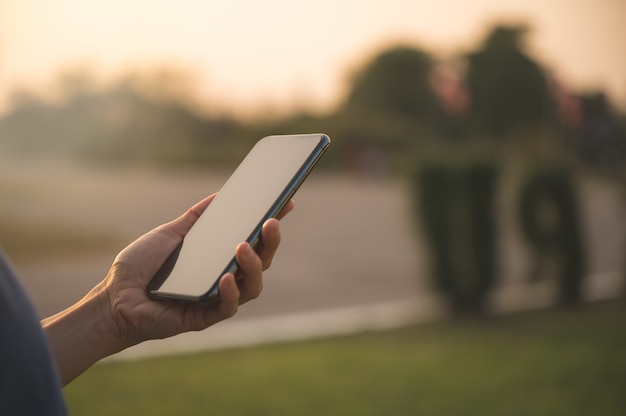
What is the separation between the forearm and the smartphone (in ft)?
0.42

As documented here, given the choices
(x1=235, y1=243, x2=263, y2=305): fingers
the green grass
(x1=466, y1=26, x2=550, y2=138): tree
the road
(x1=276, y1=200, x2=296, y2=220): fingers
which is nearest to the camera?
(x1=235, y1=243, x2=263, y2=305): fingers

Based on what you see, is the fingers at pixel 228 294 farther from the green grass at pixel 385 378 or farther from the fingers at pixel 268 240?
the green grass at pixel 385 378

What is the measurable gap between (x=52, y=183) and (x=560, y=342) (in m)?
14.6

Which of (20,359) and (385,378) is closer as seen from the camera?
(20,359)

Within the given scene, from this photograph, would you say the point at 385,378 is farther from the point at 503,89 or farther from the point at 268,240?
the point at 503,89

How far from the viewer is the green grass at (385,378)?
15.1ft

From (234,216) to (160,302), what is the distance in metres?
0.25

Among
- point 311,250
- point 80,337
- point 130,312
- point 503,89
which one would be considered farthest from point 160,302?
point 503,89

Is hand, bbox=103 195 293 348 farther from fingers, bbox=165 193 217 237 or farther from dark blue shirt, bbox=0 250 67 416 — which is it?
dark blue shirt, bbox=0 250 67 416

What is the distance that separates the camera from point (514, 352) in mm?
5977

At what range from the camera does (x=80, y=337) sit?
1.59 meters

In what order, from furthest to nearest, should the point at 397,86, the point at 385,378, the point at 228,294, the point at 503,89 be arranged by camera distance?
the point at 397,86 < the point at 503,89 < the point at 385,378 < the point at 228,294

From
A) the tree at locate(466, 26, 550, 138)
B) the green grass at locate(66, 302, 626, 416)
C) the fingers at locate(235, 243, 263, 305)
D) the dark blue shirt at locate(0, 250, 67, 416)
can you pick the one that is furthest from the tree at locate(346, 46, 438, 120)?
the dark blue shirt at locate(0, 250, 67, 416)

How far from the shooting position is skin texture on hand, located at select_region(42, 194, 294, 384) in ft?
5.08
